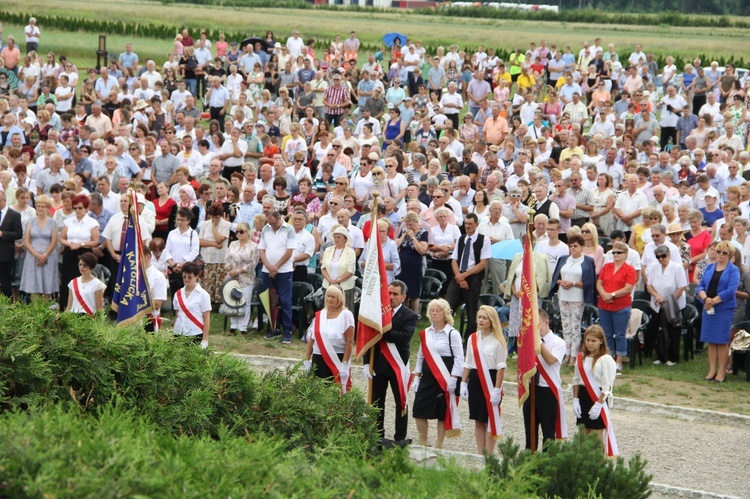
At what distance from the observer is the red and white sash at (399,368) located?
12672 millimetres

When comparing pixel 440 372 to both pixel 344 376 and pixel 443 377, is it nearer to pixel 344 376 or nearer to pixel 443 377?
pixel 443 377

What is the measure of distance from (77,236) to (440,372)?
304 inches

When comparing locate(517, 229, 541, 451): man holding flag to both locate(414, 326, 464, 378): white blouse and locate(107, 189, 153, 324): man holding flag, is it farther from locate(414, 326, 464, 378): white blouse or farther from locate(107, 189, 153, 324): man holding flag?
locate(107, 189, 153, 324): man holding flag

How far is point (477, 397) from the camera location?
39.8 feet

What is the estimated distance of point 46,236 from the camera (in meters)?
18.0

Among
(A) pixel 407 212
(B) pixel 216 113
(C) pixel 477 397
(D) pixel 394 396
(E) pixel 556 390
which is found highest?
(B) pixel 216 113

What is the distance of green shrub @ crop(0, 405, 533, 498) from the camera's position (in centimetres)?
613

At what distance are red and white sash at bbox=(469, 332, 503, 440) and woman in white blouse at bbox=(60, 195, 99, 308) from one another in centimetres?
796

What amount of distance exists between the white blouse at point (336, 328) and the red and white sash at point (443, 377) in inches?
35.8

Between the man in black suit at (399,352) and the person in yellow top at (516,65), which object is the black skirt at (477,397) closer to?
the man in black suit at (399,352)

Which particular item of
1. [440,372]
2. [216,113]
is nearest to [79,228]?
[440,372]

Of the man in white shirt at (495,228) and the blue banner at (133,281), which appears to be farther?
the man in white shirt at (495,228)

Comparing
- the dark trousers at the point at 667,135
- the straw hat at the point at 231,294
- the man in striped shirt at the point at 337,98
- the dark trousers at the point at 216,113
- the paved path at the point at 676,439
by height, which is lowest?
the paved path at the point at 676,439

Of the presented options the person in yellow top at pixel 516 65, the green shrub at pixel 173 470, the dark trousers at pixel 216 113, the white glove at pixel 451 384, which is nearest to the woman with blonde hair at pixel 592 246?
the white glove at pixel 451 384
